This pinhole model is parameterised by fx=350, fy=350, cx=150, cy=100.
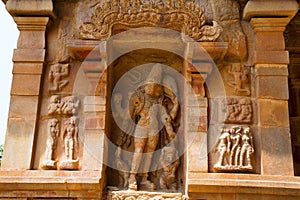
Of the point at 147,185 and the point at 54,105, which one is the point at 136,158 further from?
the point at 54,105

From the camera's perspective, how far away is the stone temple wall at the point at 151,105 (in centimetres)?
468

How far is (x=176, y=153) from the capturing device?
5.16 meters

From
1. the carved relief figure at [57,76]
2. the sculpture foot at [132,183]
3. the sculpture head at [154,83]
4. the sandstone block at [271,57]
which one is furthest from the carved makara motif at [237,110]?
the carved relief figure at [57,76]

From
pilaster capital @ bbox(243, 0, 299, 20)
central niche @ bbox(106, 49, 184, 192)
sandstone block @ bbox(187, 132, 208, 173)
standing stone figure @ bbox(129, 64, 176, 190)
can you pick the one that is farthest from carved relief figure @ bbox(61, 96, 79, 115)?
pilaster capital @ bbox(243, 0, 299, 20)

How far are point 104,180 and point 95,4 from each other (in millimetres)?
2641

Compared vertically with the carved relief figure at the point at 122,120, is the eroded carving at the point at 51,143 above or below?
below

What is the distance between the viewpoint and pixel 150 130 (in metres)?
5.24

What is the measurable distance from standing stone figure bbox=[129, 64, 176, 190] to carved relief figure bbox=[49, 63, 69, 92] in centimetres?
108

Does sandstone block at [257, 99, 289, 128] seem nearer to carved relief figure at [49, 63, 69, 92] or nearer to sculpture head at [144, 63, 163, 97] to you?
sculpture head at [144, 63, 163, 97]

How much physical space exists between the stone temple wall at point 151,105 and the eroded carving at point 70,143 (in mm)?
14

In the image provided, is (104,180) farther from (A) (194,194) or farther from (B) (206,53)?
(B) (206,53)

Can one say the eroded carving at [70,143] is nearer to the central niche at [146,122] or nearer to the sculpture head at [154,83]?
the central niche at [146,122]

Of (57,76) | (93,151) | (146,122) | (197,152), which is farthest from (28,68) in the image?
(197,152)

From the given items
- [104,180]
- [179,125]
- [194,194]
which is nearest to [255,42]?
[179,125]
